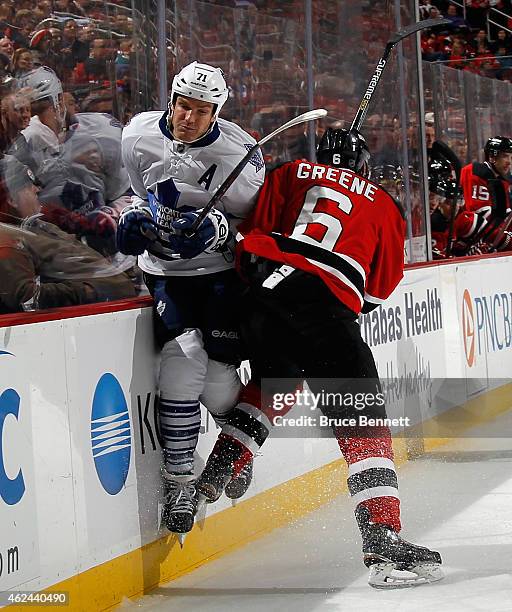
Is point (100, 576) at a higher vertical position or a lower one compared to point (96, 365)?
lower

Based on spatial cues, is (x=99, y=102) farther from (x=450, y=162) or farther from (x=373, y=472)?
(x=450, y=162)

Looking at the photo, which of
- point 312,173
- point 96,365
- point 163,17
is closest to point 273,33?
point 163,17

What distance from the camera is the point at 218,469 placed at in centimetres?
352

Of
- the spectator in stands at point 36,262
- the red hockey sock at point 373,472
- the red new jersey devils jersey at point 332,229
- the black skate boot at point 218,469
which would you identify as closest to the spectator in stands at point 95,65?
the spectator in stands at point 36,262

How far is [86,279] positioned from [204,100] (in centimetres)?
60

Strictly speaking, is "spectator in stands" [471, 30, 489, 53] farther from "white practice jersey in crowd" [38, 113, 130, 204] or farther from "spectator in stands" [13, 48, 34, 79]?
"spectator in stands" [13, 48, 34, 79]

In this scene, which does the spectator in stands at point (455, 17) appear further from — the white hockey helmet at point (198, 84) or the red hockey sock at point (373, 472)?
the red hockey sock at point (373, 472)

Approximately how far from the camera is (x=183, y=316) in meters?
3.42

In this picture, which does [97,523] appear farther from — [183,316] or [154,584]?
[183,316]

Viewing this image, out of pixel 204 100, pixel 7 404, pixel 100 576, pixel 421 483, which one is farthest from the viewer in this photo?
pixel 421 483

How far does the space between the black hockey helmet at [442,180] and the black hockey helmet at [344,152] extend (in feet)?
10.5

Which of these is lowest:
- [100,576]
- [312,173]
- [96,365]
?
[100,576]

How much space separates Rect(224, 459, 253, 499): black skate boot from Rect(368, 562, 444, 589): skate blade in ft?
1.67

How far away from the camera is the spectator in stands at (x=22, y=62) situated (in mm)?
3354
